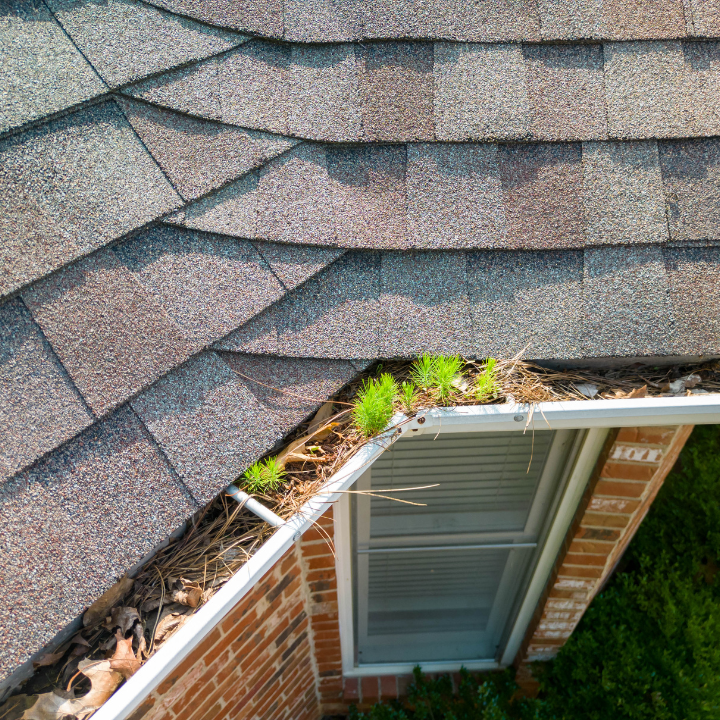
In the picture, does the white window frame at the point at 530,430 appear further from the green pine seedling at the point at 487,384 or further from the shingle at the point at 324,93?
the shingle at the point at 324,93

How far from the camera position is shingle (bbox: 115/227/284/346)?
1.57 m

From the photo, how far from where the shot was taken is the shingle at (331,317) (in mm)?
Result: 1750

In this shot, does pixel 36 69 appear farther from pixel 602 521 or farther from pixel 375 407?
pixel 602 521

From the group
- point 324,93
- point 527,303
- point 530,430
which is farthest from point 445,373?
point 324,93

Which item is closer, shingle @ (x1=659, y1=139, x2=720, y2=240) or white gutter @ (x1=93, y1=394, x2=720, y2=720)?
white gutter @ (x1=93, y1=394, x2=720, y2=720)

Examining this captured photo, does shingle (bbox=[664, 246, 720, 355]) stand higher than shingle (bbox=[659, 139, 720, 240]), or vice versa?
shingle (bbox=[659, 139, 720, 240])

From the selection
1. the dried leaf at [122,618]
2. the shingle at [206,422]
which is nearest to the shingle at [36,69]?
the shingle at [206,422]

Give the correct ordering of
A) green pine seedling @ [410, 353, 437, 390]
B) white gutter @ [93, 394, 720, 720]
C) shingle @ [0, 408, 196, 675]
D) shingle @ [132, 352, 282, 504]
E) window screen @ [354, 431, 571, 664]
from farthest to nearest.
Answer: window screen @ [354, 431, 571, 664] < green pine seedling @ [410, 353, 437, 390] < white gutter @ [93, 394, 720, 720] < shingle @ [132, 352, 282, 504] < shingle @ [0, 408, 196, 675]

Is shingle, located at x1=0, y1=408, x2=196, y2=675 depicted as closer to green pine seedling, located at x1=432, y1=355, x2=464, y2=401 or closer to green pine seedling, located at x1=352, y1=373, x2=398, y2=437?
green pine seedling, located at x1=352, y1=373, x2=398, y2=437

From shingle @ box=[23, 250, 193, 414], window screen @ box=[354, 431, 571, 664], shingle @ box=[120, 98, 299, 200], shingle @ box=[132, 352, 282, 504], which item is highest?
shingle @ box=[120, 98, 299, 200]

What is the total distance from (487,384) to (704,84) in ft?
4.30

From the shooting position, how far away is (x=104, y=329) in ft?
4.79

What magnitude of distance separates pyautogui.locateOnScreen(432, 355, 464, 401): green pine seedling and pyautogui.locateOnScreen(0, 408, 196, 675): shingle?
0.88 meters

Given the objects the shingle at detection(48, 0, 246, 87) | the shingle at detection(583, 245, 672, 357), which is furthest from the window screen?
the shingle at detection(48, 0, 246, 87)
